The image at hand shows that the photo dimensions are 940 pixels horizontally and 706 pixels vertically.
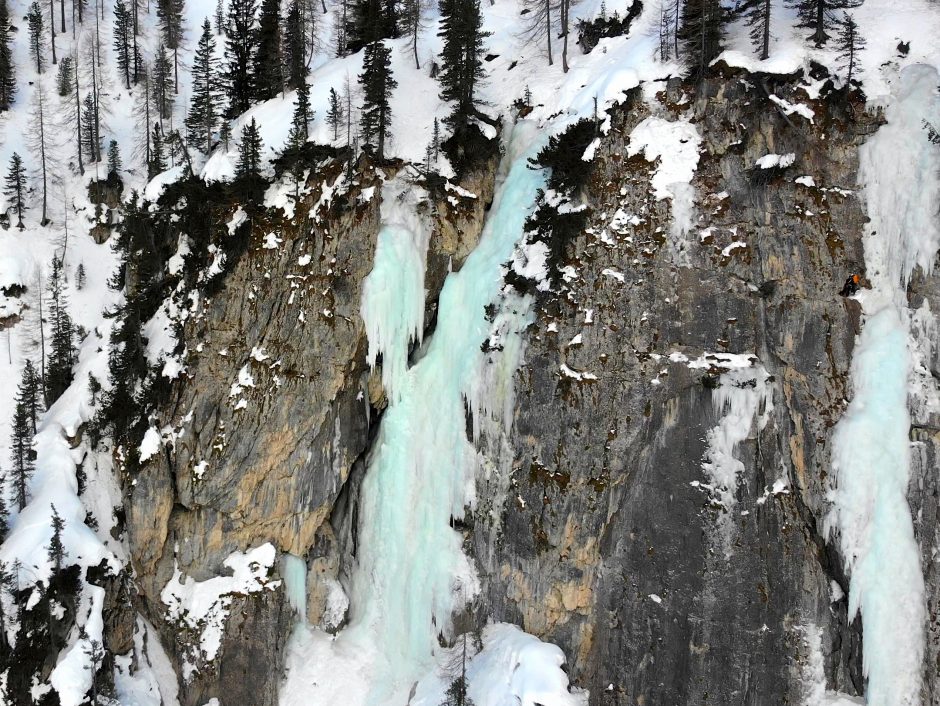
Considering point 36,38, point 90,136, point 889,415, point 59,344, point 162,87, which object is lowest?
point 889,415

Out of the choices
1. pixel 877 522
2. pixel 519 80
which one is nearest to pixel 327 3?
pixel 519 80

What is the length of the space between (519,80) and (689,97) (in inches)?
283

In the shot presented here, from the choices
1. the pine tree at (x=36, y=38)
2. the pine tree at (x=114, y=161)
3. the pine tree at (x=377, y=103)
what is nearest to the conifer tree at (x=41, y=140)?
the pine tree at (x=114, y=161)

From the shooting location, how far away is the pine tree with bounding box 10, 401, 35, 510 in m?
17.8

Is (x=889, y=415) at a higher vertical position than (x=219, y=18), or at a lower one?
lower

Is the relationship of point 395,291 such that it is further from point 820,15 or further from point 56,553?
point 820,15

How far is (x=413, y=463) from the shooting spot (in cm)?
1697

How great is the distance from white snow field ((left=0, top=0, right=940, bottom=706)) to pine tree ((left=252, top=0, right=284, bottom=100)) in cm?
343

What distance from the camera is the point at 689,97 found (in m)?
15.9

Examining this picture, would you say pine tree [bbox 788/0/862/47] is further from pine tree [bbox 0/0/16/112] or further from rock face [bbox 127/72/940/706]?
pine tree [bbox 0/0/16/112]

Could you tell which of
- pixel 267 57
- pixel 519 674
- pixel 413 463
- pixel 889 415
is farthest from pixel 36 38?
pixel 889 415

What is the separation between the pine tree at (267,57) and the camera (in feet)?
81.4

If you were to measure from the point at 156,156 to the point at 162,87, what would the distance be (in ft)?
29.0

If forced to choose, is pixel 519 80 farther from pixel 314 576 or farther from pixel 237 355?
pixel 314 576
